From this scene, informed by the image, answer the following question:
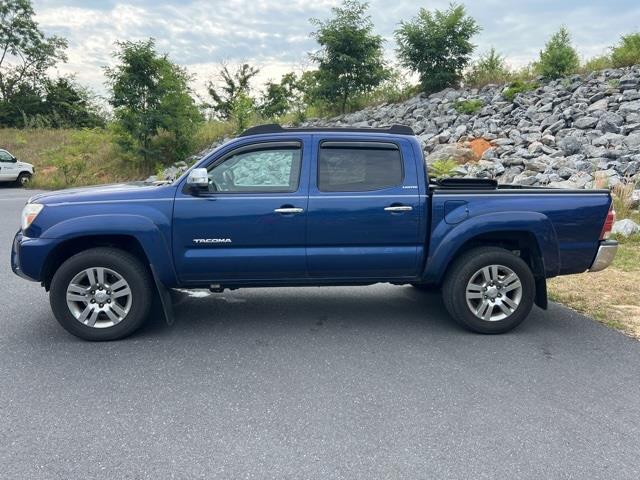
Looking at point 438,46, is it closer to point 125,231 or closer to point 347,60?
point 347,60

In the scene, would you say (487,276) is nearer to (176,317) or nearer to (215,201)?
(215,201)

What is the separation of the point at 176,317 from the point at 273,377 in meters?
1.93

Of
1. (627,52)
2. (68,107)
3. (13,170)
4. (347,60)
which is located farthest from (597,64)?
(68,107)

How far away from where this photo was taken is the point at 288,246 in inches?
197

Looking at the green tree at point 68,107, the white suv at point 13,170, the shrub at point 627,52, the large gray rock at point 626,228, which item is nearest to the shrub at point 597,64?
the shrub at point 627,52

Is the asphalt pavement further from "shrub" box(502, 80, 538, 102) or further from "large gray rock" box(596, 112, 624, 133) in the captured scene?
"shrub" box(502, 80, 538, 102)

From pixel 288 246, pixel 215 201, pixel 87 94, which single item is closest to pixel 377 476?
pixel 288 246

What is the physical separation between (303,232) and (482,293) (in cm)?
181

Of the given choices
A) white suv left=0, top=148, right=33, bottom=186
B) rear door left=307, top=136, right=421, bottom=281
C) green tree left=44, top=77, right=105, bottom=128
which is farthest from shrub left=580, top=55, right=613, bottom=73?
green tree left=44, top=77, right=105, bottom=128

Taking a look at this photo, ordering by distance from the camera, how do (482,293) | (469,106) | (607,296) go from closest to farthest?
1. (482,293)
2. (607,296)
3. (469,106)

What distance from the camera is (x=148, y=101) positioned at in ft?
78.2

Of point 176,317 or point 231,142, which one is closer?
point 231,142

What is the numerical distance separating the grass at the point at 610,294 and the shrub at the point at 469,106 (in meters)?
12.6

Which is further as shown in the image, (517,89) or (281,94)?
(281,94)
